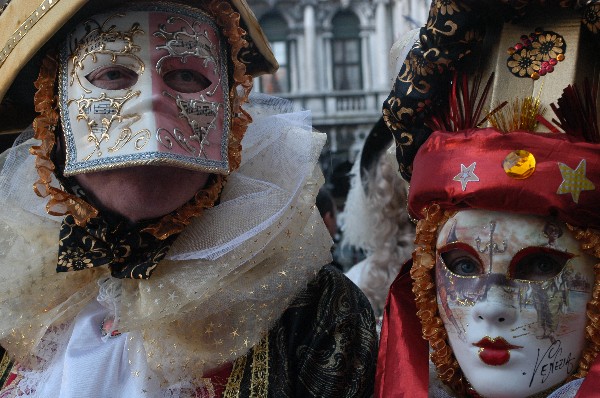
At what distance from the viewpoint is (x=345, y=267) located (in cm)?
623

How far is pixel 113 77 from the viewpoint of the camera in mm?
2484

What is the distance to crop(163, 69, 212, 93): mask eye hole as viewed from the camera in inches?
98.5

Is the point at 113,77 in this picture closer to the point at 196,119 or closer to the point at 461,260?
the point at 196,119

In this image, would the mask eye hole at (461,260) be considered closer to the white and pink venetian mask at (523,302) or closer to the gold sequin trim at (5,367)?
the white and pink venetian mask at (523,302)

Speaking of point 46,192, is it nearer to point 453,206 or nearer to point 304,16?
point 453,206

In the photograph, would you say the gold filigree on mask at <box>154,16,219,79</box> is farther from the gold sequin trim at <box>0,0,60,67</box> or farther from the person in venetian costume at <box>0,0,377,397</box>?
the gold sequin trim at <box>0,0,60,67</box>

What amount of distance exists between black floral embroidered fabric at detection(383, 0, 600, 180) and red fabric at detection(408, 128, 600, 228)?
159 millimetres

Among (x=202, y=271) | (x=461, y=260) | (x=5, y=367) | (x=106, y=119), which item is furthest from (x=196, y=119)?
(x=5, y=367)

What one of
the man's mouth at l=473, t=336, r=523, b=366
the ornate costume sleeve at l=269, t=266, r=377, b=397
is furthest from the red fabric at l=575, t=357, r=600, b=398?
the ornate costume sleeve at l=269, t=266, r=377, b=397

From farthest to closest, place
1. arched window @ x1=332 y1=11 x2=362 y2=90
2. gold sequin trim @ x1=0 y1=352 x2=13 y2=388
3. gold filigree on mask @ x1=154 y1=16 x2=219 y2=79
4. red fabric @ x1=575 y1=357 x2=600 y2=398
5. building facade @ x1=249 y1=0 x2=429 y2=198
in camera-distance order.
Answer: arched window @ x1=332 y1=11 x2=362 y2=90, building facade @ x1=249 y1=0 x2=429 y2=198, gold sequin trim @ x1=0 y1=352 x2=13 y2=388, gold filigree on mask @ x1=154 y1=16 x2=219 y2=79, red fabric @ x1=575 y1=357 x2=600 y2=398

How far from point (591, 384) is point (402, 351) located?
495 mm

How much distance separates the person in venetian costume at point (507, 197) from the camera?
2.18 meters

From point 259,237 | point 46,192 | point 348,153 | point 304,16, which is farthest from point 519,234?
point 304,16

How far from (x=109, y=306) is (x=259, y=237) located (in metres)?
0.43
